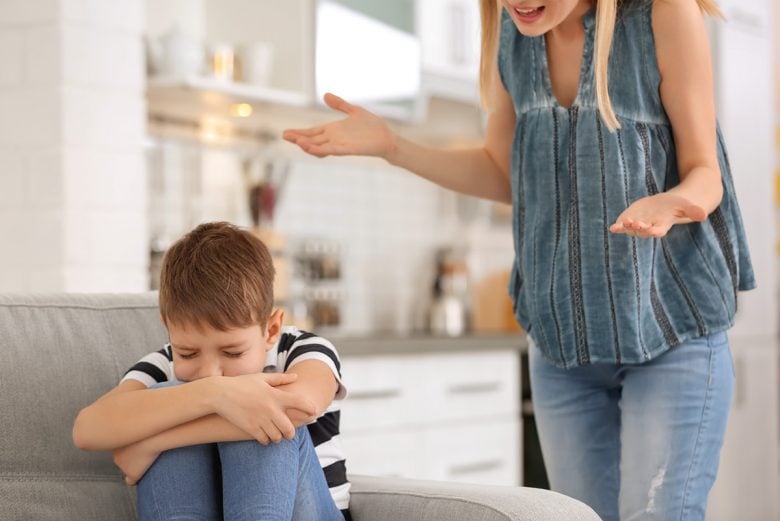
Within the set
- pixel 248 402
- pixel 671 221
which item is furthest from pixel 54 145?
pixel 671 221

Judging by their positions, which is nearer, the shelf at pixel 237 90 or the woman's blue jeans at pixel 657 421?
the woman's blue jeans at pixel 657 421

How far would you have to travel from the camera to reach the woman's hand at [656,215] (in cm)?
144

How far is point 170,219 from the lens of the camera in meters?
3.69

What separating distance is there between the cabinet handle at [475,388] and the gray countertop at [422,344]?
12 centimetres

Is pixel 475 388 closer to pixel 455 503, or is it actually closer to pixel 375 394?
pixel 375 394

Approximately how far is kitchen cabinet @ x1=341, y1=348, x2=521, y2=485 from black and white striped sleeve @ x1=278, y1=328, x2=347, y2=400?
5.09 feet

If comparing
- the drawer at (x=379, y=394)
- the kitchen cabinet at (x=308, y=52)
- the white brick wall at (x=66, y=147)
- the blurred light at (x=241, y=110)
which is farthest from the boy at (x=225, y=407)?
the blurred light at (x=241, y=110)

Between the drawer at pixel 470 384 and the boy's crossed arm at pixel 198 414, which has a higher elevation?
the boy's crossed arm at pixel 198 414

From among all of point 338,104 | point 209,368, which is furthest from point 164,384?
point 338,104

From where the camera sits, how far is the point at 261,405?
143cm

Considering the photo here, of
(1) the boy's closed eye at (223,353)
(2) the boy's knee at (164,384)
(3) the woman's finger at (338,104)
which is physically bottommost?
(2) the boy's knee at (164,384)

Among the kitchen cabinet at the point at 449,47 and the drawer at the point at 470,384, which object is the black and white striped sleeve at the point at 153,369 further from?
the kitchen cabinet at the point at 449,47

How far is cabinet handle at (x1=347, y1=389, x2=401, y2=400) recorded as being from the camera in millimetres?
3330

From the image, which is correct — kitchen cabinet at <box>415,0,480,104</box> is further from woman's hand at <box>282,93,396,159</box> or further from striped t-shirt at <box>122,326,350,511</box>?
striped t-shirt at <box>122,326,350,511</box>
